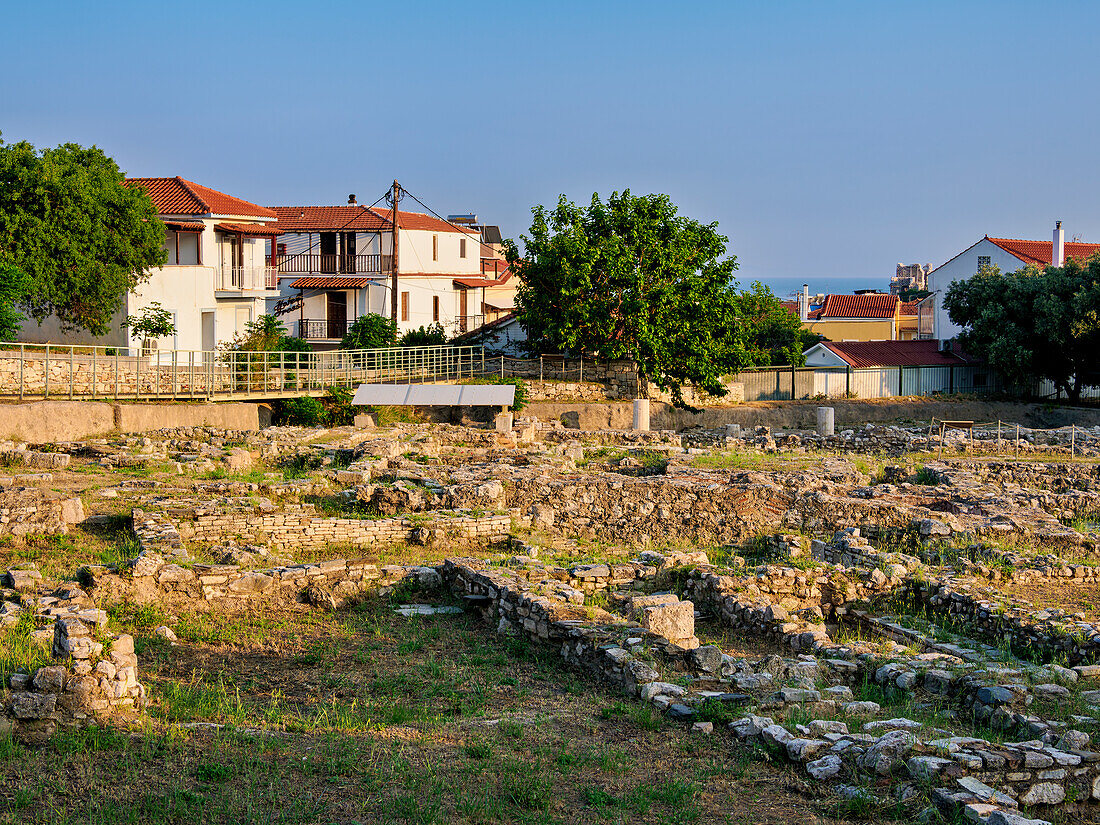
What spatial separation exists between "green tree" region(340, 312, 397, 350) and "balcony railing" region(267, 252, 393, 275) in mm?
9171

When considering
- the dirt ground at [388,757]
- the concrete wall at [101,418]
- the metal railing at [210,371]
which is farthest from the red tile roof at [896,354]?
the dirt ground at [388,757]

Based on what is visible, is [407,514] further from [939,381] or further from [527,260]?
[939,381]

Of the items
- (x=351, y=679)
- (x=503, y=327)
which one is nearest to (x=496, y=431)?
(x=503, y=327)

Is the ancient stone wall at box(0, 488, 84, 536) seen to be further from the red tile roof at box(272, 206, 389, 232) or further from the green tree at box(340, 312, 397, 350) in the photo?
the red tile roof at box(272, 206, 389, 232)

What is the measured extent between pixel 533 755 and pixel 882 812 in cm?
274

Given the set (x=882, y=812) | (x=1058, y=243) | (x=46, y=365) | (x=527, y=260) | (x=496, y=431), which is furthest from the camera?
(x=1058, y=243)

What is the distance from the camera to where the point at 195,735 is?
28.9 feet

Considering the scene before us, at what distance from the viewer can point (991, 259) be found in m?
55.7

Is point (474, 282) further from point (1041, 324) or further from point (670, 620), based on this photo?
point (670, 620)

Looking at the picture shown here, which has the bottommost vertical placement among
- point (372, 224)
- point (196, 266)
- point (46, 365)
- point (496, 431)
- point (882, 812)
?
point (882, 812)

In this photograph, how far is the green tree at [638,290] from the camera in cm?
3441

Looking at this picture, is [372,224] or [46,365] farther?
[372,224]

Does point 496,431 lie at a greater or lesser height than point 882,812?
greater

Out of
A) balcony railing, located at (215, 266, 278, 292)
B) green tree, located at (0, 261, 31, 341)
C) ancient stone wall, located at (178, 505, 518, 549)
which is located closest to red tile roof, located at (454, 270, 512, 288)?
balcony railing, located at (215, 266, 278, 292)
